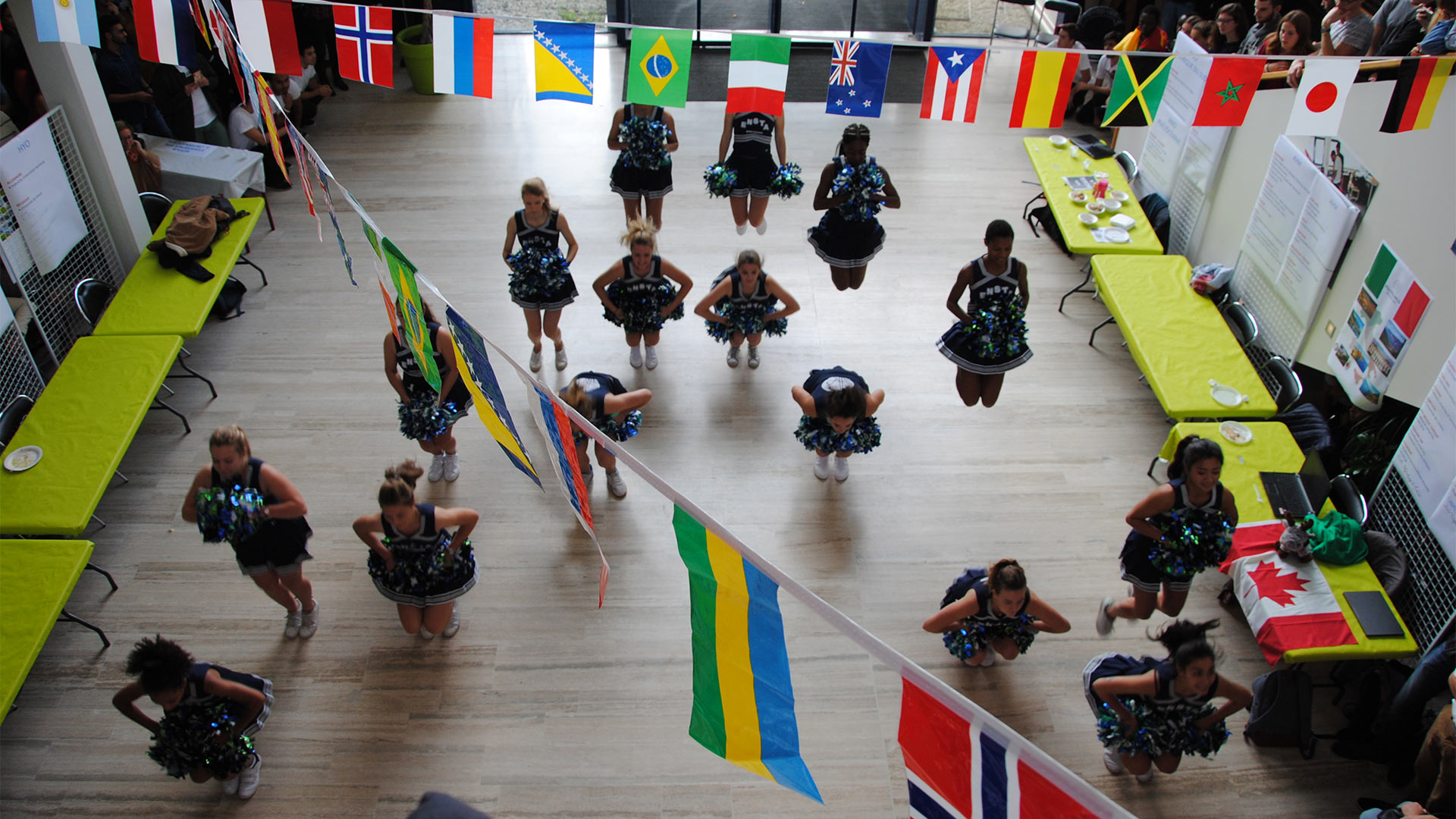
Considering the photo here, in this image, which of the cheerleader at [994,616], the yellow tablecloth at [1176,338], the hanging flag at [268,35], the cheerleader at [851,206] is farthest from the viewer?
the cheerleader at [851,206]

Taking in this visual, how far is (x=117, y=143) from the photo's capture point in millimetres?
6770

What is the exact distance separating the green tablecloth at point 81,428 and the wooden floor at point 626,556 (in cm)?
50

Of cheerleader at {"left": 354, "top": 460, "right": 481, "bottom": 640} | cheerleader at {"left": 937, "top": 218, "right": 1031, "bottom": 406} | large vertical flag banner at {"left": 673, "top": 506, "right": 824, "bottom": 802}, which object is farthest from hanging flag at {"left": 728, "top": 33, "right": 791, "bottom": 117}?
large vertical flag banner at {"left": 673, "top": 506, "right": 824, "bottom": 802}

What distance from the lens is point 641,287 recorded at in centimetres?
620

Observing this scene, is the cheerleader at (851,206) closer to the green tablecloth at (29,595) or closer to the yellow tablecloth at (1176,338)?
the yellow tablecloth at (1176,338)

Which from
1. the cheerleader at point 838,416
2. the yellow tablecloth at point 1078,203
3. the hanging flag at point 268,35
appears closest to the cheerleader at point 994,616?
the cheerleader at point 838,416

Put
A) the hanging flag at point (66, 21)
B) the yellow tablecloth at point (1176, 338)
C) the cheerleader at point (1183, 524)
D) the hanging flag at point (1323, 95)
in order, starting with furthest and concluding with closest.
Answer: the yellow tablecloth at point (1176, 338)
the hanging flag at point (66, 21)
the hanging flag at point (1323, 95)
the cheerleader at point (1183, 524)

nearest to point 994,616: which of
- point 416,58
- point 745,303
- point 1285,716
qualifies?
point 1285,716

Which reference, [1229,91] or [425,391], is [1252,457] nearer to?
[1229,91]

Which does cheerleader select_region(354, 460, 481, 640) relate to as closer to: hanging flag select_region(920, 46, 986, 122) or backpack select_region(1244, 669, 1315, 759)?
hanging flag select_region(920, 46, 986, 122)

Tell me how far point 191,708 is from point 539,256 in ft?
10.5

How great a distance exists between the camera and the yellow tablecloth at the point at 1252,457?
511 cm

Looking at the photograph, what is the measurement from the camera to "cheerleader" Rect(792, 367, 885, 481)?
5402mm

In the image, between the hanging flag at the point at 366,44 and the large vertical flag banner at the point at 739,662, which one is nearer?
the large vertical flag banner at the point at 739,662
